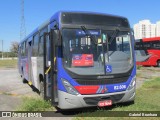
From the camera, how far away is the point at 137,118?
25.9ft

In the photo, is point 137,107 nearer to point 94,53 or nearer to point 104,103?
point 104,103

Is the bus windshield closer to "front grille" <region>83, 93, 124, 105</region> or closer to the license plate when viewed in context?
"front grille" <region>83, 93, 124, 105</region>

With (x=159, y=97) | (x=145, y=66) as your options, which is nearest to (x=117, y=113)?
(x=159, y=97)

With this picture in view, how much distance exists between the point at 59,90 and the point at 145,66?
25.2 metres

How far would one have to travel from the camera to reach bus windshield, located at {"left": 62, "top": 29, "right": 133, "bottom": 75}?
27.4ft

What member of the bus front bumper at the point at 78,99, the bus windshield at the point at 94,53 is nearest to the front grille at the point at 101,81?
the bus windshield at the point at 94,53

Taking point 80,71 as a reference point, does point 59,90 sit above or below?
below

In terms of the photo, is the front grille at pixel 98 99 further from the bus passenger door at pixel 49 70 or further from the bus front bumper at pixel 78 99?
the bus passenger door at pixel 49 70

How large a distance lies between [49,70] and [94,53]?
1.59m

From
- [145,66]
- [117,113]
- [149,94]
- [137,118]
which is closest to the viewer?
[137,118]

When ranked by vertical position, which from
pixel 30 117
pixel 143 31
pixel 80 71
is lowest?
pixel 30 117

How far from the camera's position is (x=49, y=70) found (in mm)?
9266

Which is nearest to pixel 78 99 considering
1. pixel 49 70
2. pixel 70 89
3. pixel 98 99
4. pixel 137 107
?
pixel 70 89

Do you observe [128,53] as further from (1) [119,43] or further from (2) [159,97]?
(2) [159,97]
